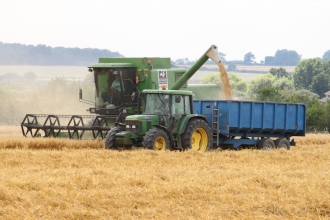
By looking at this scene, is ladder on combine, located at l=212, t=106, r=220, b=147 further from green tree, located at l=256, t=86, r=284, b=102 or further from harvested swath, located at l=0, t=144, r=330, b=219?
green tree, located at l=256, t=86, r=284, b=102

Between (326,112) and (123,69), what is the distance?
19.3 m

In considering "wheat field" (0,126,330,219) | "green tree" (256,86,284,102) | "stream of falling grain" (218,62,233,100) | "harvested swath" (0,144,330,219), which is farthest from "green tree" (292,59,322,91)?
"harvested swath" (0,144,330,219)

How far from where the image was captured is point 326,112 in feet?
120

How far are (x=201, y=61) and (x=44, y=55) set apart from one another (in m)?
70.3

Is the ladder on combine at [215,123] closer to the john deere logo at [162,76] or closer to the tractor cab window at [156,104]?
the tractor cab window at [156,104]

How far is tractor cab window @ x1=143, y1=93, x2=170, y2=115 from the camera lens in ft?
55.8

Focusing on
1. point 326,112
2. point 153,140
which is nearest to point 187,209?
point 153,140

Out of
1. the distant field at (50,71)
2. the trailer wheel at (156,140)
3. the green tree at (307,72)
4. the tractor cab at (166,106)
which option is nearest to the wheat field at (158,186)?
the trailer wheel at (156,140)

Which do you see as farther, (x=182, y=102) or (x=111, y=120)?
(x=111, y=120)

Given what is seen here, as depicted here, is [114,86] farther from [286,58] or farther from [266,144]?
[286,58]

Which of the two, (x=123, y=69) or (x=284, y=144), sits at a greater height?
(x=123, y=69)

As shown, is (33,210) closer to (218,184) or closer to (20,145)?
(218,184)

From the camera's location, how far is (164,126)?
16.8 metres

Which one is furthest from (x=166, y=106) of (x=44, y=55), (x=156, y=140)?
(x=44, y=55)
